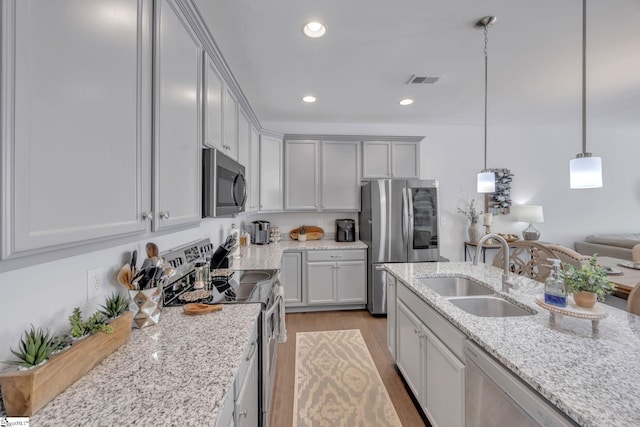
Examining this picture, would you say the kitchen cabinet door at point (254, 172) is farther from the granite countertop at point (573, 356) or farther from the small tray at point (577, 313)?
the small tray at point (577, 313)

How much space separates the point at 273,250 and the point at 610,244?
510cm

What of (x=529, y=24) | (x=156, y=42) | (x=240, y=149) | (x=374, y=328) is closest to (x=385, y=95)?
(x=529, y=24)

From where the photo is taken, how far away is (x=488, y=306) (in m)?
1.58

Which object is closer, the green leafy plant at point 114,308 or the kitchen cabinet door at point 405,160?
the green leafy plant at point 114,308

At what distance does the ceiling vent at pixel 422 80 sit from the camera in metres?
2.49

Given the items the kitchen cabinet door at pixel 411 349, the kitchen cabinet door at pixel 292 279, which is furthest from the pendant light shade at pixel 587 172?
the kitchen cabinet door at pixel 292 279

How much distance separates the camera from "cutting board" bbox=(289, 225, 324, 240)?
3797 mm

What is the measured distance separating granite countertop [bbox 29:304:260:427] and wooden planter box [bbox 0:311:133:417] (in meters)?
0.02

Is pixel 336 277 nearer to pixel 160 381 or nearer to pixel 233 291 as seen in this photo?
pixel 233 291

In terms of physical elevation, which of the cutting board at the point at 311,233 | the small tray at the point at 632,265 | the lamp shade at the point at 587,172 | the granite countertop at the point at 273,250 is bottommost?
the small tray at the point at 632,265

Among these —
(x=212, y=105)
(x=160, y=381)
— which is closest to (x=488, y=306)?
(x=160, y=381)

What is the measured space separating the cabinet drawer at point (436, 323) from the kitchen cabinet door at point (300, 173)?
2043 millimetres

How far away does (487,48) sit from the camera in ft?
6.73

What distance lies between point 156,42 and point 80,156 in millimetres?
606
